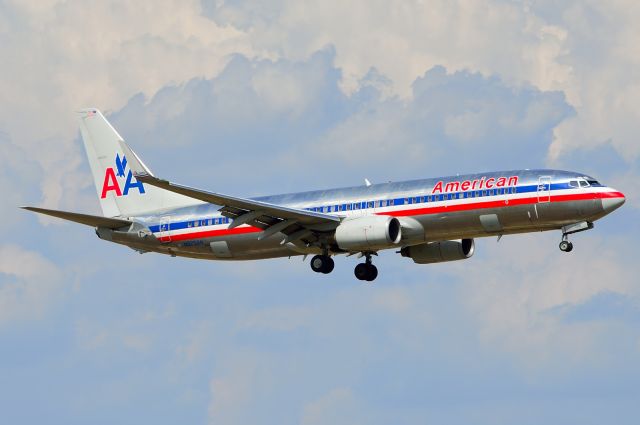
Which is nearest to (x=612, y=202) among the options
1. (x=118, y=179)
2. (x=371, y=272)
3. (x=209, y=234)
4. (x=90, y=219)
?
(x=371, y=272)

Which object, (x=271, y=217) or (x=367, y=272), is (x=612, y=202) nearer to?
(x=367, y=272)

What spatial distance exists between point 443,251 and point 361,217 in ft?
26.6

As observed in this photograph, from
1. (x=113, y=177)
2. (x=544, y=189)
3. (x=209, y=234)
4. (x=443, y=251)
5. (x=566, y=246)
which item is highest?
(x=113, y=177)

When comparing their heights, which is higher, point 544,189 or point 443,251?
point 443,251

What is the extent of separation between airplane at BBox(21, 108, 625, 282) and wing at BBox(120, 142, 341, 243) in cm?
5

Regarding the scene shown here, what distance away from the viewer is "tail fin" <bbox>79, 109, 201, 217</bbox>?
3406 inches

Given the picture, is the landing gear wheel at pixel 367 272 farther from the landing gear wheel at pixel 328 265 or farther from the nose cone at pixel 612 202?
the nose cone at pixel 612 202

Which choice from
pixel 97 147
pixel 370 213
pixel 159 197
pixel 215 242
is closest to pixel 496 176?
pixel 370 213

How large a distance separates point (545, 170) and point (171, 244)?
2310 centimetres

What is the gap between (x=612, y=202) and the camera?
71.9 meters

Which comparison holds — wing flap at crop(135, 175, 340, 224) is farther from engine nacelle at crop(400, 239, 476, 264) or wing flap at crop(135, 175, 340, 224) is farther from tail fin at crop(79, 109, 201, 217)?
tail fin at crop(79, 109, 201, 217)

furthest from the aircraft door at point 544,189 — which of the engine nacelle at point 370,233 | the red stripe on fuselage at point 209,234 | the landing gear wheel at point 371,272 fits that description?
the red stripe on fuselage at point 209,234

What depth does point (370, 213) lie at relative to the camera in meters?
75.8

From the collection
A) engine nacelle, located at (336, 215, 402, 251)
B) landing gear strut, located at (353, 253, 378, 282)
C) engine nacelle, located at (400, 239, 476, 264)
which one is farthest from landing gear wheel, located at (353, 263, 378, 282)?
engine nacelle, located at (336, 215, 402, 251)
